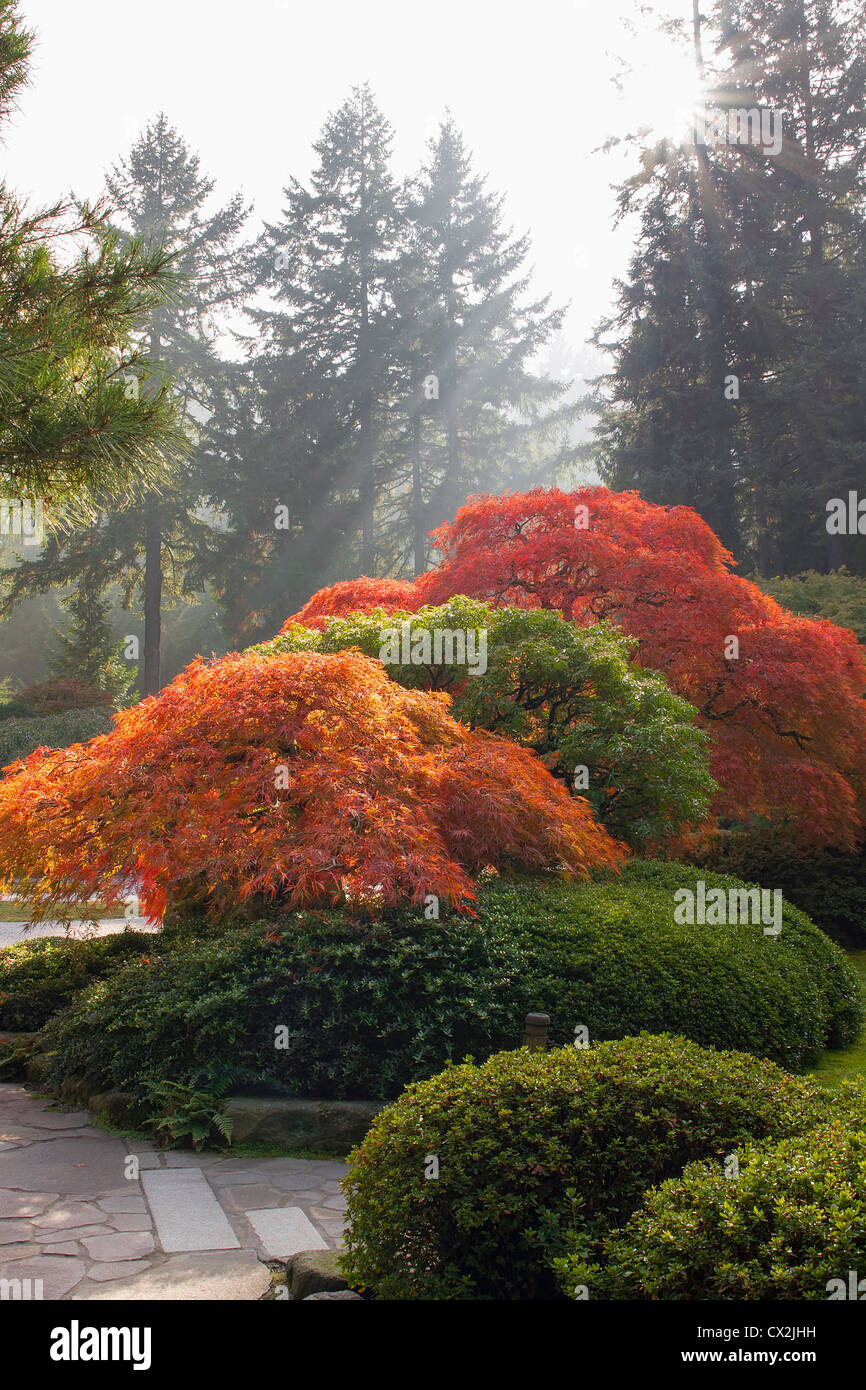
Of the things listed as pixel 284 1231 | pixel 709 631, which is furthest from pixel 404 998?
pixel 709 631

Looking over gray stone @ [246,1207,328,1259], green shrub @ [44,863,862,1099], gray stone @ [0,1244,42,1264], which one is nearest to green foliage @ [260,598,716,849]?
green shrub @ [44,863,862,1099]

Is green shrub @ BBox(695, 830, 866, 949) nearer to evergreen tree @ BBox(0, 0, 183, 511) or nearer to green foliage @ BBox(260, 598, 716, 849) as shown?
green foliage @ BBox(260, 598, 716, 849)

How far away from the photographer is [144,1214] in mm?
3908

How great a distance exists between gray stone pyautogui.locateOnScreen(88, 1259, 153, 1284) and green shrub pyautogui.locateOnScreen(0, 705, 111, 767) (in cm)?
1650

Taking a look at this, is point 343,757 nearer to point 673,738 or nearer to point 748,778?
point 673,738

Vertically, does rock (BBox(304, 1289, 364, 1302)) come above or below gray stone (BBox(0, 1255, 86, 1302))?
above

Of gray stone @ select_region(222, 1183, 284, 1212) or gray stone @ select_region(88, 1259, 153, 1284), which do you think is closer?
gray stone @ select_region(88, 1259, 153, 1284)

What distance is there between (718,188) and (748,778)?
16.5 meters

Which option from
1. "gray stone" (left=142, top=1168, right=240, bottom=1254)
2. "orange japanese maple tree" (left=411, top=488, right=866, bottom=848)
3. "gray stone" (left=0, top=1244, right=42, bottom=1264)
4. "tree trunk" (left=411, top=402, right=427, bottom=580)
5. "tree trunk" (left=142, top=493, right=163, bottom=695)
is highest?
"tree trunk" (left=411, top=402, right=427, bottom=580)

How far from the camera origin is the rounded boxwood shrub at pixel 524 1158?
2906 mm

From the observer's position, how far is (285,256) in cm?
2712

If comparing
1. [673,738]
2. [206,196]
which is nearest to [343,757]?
[673,738]

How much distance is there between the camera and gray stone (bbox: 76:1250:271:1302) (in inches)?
127

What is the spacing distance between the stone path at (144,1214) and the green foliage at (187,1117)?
0.10 metres
